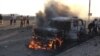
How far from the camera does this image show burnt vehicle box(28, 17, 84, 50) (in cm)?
2147

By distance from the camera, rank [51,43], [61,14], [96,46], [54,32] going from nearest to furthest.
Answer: [51,43] < [54,32] < [96,46] < [61,14]

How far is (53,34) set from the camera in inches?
886

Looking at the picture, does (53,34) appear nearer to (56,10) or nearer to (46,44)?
(46,44)

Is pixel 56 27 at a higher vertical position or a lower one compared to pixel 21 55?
higher

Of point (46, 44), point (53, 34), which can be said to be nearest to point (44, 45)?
point (46, 44)

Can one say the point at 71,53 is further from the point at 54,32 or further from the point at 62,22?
the point at 62,22

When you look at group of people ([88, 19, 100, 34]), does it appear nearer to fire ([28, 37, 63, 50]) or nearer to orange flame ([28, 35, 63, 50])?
fire ([28, 37, 63, 50])

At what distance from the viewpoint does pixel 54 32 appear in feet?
74.9

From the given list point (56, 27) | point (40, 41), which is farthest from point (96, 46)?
point (40, 41)

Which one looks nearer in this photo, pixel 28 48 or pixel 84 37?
pixel 28 48

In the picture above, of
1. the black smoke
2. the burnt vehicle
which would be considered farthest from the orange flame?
the black smoke

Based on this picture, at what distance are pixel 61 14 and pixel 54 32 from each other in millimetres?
10403

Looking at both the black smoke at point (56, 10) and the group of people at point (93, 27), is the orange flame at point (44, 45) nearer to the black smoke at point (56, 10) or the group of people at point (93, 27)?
the black smoke at point (56, 10)

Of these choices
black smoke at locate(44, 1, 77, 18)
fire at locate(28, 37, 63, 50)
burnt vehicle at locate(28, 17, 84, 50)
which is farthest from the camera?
black smoke at locate(44, 1, 77, 18)
